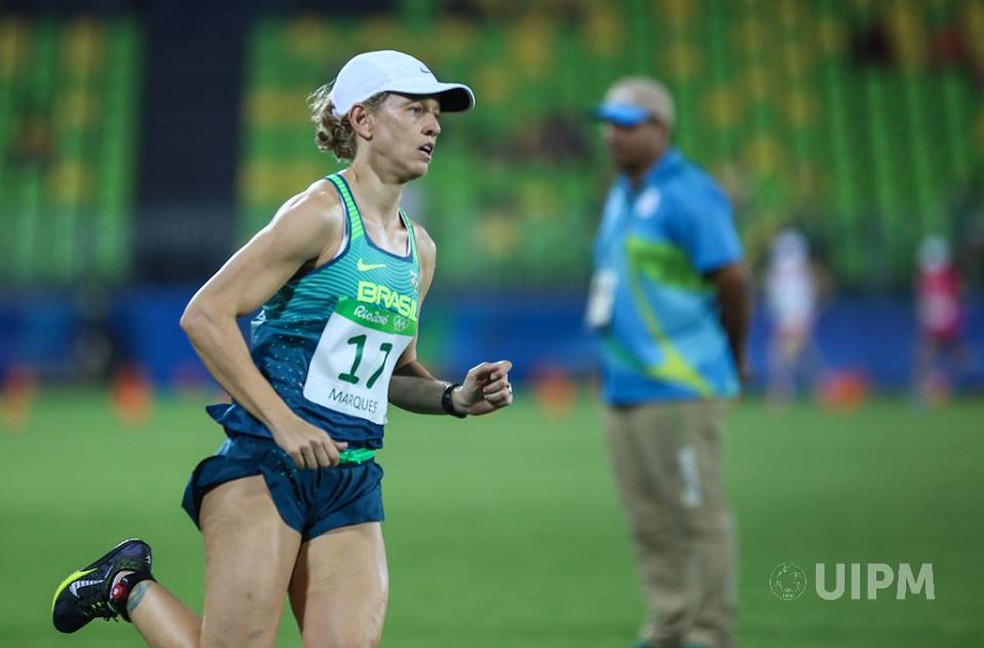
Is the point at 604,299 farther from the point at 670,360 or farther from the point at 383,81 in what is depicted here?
the point at 383,81

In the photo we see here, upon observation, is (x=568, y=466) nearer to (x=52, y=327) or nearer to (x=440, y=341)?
(x=440, y=341)

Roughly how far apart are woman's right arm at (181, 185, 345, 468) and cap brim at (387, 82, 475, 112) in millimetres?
546

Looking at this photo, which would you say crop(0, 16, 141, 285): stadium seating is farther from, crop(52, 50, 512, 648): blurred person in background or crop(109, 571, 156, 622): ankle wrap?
crop(52, 50, 512, 648): blurred person in background

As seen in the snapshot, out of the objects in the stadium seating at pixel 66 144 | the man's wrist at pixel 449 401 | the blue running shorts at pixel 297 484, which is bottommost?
the blue running shorts at pixel 297 484

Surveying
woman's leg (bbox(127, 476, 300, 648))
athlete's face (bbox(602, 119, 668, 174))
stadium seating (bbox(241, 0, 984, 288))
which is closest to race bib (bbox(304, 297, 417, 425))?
woman's leg (bbox(127, 476, 300, 648))

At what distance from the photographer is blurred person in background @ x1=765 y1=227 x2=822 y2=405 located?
72.2 feet

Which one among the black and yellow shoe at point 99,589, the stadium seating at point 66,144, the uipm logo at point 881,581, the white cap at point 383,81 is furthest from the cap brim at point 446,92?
the stadium seating at point 66,144

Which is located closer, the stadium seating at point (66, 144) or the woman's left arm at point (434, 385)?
the woman's left arm at point (434, 385)

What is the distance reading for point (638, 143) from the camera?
664 centimetres

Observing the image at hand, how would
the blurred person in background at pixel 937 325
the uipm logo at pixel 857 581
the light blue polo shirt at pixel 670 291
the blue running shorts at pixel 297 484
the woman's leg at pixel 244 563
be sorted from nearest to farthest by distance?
the woman's leg at pixel 244 563, the blue running shorts at pixel 297 484, the light blue polo shirt at pixel 670 291, the uipm logo at pixel 857 581, the blurred person in background at pixel 937 325

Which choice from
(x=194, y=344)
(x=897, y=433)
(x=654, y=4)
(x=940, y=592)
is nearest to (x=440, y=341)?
(x=897, y=433)

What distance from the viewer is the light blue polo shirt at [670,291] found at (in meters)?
6.40

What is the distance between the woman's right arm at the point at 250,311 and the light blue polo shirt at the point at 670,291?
2.27m

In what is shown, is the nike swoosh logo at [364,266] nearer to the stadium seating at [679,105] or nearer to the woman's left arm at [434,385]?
the woman's left arm at [434,385]
